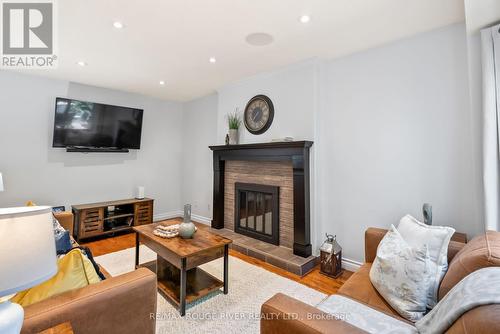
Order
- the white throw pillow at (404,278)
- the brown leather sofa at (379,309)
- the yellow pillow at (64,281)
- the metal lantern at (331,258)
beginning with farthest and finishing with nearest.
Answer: the metal lantern at (331,258) < the white throw pillow at (404,278) < the yellow pillow at (64,281) < the brown leather sofa at (379,309)

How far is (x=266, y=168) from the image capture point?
3.60 m

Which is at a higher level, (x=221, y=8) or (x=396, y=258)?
(x=221, y=8)

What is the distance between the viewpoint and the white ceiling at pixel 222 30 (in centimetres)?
205

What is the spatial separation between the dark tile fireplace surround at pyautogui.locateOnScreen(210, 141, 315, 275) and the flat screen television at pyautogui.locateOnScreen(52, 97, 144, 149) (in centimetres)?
175

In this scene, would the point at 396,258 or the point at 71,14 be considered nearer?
the point at 396,258

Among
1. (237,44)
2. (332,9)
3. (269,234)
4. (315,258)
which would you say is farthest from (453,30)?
(269,234)

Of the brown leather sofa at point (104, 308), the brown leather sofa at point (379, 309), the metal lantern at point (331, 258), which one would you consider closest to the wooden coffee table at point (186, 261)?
the brown leather sofa at point (104, 308)

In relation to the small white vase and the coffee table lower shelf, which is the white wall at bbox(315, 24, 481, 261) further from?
the coffee table lower shelf

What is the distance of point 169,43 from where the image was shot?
8.84 ft

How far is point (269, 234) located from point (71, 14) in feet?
11.0

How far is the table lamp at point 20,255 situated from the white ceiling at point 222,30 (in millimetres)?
1940

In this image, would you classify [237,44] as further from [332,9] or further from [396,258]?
[396,258]

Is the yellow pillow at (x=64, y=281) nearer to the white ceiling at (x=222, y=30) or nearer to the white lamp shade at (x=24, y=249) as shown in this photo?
the white lamp shade at (x=24, y=249)

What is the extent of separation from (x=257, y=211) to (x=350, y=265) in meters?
1.46
